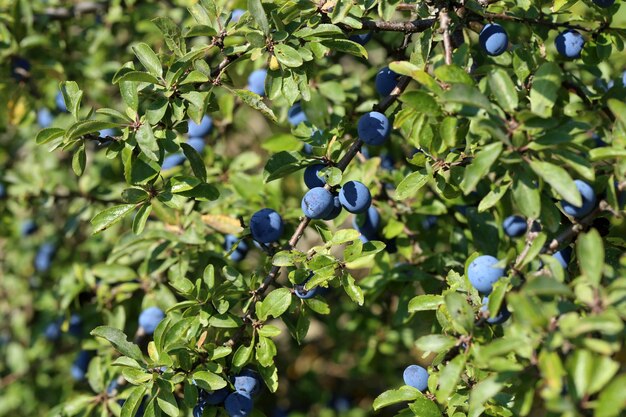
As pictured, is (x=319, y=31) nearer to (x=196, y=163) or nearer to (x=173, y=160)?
(x=196, y=163)

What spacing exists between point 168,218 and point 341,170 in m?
0.67

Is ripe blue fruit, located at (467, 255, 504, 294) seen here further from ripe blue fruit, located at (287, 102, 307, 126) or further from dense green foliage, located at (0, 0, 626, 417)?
ripe blue fruit, located at (287, 102, 307, 126)

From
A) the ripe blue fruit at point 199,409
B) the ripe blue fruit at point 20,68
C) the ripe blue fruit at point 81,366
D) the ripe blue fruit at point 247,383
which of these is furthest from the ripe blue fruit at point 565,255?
the ripe blue fruit at point 20,68

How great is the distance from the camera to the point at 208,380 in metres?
1.29

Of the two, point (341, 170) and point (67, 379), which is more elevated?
point (341, 170)

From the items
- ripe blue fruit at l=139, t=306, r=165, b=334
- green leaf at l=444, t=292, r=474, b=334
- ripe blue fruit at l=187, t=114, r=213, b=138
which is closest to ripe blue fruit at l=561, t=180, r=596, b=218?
green leaf at l=444, t=292, r=474, b=334

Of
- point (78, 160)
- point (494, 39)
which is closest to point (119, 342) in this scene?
point (78, 160)

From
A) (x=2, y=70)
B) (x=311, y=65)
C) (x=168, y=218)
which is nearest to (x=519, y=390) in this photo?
(x=311, y=65)

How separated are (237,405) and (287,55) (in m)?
0.73

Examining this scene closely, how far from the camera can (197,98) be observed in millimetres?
1342

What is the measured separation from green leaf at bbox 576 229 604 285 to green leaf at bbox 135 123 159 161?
79cm

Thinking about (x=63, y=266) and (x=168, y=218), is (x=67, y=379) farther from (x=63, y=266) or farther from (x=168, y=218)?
(x=168, y=218)

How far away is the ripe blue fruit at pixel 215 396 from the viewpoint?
4.57ft

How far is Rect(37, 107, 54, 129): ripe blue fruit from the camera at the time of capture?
265cm
